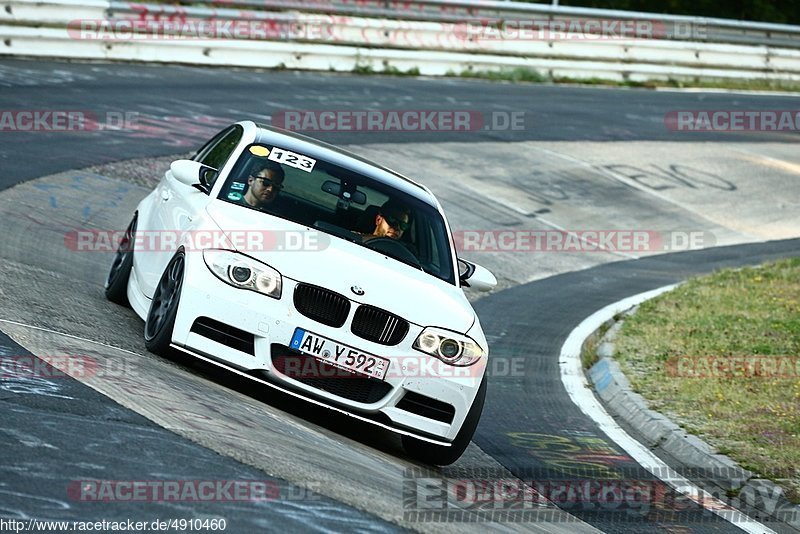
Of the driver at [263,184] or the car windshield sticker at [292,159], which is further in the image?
the car windshield sticker at [292,159]

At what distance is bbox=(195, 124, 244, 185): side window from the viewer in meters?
8.48

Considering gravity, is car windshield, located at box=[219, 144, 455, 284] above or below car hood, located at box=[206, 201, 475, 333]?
above

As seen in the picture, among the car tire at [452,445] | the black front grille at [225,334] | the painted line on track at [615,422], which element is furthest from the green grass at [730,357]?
the black front grille at [225,334]

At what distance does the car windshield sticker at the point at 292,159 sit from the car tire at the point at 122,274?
147cm

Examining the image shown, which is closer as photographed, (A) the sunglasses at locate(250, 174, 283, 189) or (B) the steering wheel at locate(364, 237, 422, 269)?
(B) the steering wheel at locate(364, 237, 422, 269)

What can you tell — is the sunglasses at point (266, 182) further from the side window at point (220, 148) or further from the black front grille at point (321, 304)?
the black front grille at point (321, 304)

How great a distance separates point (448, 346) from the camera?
6961 millimetres

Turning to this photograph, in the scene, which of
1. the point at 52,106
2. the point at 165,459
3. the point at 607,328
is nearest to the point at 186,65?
the point at 52,106

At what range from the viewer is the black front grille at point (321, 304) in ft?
22.3

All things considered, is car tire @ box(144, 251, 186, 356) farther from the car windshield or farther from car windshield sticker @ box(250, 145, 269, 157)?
car windshield sticker @ box(250, 145, 269, 157)

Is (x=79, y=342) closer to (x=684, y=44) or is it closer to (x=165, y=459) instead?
(x=165, y=459)

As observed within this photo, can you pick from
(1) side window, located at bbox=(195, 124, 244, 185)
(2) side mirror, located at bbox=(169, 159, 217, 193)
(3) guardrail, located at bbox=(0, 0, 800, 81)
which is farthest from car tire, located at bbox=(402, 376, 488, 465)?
(3) guardrail, located at bbox=(0, 0, 800, 81)

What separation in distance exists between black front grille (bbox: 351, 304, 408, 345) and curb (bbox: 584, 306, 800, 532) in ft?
8.06

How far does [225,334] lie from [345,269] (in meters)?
0.77
